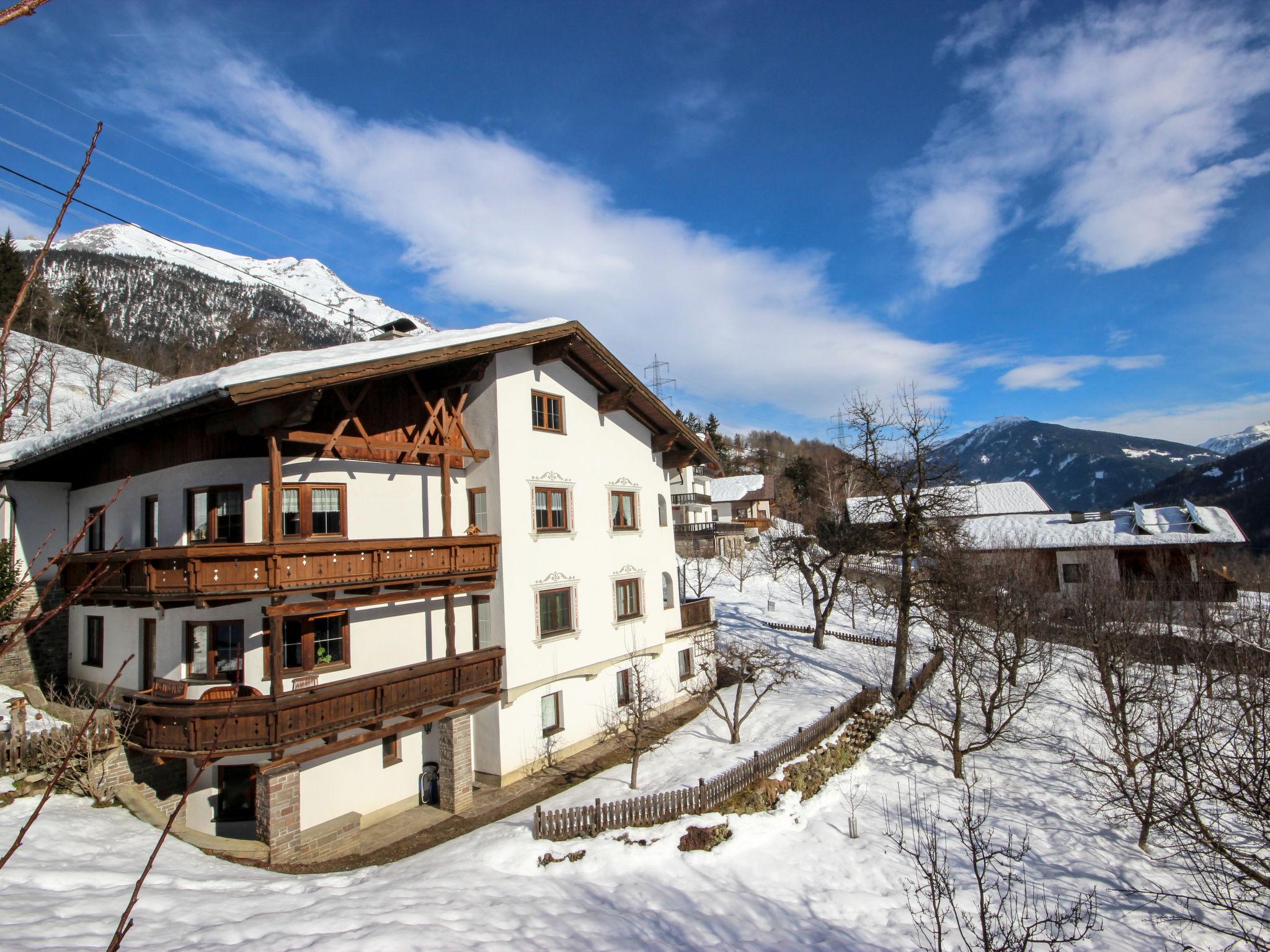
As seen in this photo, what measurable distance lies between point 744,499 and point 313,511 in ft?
242

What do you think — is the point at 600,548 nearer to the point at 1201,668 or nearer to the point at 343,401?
the point at 343,401

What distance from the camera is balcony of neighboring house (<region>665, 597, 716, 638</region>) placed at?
28812 millimetres

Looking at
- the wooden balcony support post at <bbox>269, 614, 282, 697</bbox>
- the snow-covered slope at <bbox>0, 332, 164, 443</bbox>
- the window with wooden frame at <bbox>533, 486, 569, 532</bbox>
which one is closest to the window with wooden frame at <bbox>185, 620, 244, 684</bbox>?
the wooden balcony support post at <bbox>269, 614, 282, 697</bbox>

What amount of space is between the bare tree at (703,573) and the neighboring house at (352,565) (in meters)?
27.0

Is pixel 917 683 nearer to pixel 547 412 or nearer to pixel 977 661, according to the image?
pixel 977 661

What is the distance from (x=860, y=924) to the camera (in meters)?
14.6

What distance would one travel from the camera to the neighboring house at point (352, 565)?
591 inches

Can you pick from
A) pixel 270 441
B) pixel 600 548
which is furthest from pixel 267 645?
pixel 600 548

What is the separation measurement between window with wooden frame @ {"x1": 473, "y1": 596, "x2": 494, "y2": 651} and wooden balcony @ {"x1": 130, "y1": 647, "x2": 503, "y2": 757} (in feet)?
7.54

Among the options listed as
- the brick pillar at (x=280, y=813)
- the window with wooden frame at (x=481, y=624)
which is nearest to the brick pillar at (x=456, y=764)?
the window with wooden frame at (x=481, y=624)

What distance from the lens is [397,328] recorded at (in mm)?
25469

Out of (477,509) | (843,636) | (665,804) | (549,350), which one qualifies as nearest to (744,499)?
(843,636)

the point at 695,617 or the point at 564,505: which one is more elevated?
the point at 564,505

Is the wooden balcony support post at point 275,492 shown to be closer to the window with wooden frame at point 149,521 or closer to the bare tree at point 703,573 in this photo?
the window with wooden frame at point 149,521
